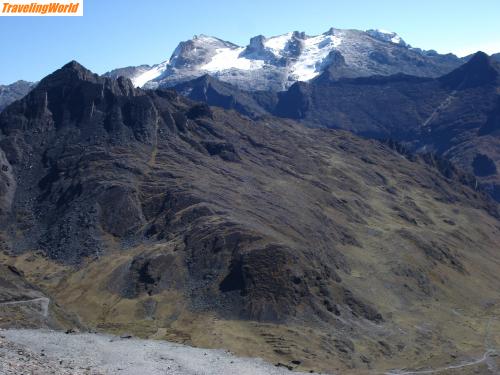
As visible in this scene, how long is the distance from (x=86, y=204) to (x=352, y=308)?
82662 mm

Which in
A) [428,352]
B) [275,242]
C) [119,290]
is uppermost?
[275,242]

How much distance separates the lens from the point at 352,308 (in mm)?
165125

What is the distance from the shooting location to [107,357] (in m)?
98.9

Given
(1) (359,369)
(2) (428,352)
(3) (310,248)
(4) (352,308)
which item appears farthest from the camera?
(3) (310,248)

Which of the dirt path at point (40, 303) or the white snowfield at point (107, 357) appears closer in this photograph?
the white snowfield at point (107, 357)

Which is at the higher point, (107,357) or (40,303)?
(40,303)

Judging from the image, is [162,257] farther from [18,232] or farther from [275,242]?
[18,232]

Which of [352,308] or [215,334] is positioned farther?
[352,308]

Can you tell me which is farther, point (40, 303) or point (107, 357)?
point (40, 303)

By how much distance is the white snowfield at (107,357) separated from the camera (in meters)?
82.0

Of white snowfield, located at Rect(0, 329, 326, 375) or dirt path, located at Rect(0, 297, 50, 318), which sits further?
dirt path, located at Rect(0, 297, 50, 318)

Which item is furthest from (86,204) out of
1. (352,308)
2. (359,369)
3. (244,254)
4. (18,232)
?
(359,369)

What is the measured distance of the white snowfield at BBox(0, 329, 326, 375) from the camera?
82.0 meters

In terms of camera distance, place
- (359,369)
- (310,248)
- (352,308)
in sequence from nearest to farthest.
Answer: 1. (359,369)
2. (352,308)
3. (310,248)
